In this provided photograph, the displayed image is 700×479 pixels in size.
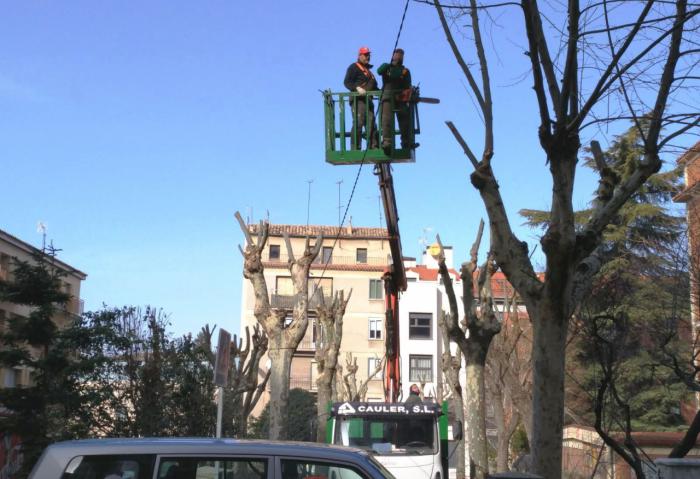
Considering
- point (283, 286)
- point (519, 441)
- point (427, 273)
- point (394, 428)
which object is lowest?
point (519, 441)

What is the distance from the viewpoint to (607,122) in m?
7.61

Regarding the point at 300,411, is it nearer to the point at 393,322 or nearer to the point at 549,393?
the point at 393,322

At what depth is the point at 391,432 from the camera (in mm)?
14219

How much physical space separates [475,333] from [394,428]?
13.2 ft

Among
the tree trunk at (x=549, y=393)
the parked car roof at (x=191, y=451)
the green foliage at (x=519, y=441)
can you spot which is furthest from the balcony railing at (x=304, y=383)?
the parked car roof at (x=191, y=451)

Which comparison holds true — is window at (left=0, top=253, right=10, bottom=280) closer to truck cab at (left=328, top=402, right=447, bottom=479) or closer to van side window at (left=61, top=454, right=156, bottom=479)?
truck cab at (left=328, top=402, right=447, bottom=479)

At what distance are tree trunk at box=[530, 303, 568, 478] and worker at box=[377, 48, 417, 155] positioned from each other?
292 inches

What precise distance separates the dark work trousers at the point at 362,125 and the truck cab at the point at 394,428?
4.55m

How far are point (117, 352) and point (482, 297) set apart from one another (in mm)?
8715

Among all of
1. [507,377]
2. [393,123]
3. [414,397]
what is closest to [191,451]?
[393,123]

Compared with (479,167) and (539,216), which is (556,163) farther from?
(539,216)

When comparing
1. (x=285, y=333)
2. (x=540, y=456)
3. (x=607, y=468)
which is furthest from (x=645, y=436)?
(x=540, y=456)

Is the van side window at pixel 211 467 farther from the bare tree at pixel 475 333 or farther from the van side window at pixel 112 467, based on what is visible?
the bare tree at pixel 475 333

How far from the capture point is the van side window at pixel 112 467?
5.24m
